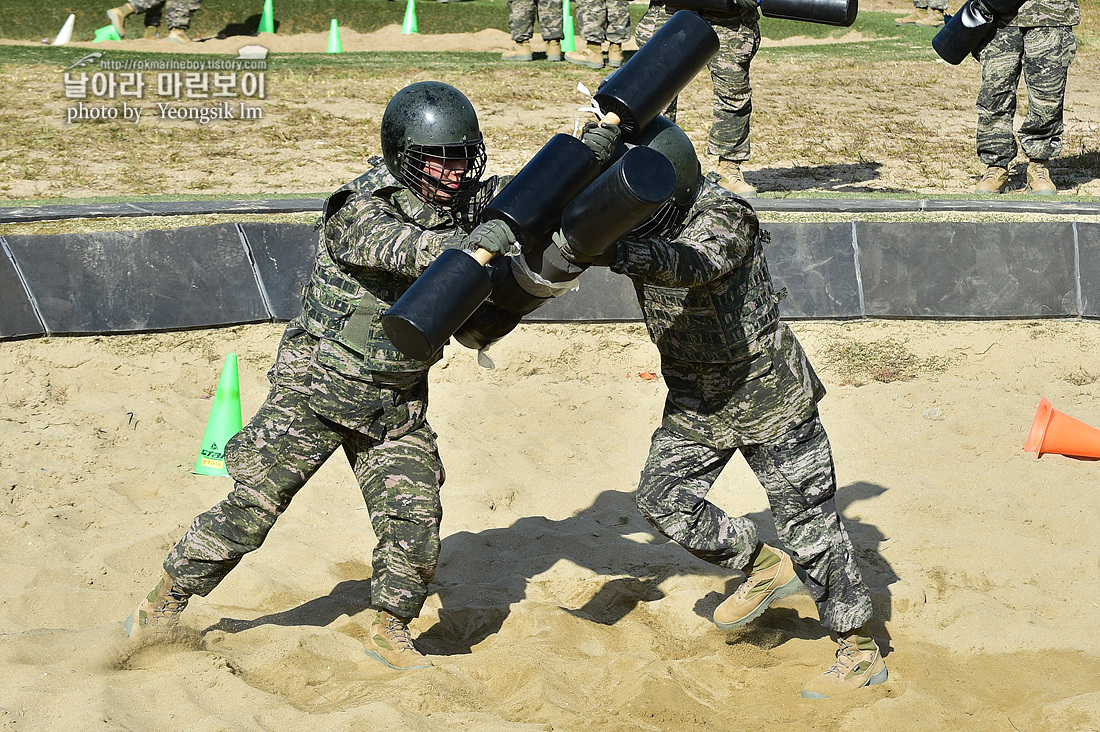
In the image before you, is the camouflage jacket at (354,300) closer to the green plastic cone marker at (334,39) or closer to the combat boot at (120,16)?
the green plastic cone marker at (334,39)

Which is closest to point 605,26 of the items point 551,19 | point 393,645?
point 551,19

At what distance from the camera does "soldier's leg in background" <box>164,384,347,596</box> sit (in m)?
4.00

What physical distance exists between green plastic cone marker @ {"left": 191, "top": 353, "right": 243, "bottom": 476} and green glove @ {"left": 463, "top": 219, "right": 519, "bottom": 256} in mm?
3284

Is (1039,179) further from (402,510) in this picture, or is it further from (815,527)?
(402,510)

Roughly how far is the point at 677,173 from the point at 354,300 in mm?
1236

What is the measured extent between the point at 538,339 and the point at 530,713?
143 inches

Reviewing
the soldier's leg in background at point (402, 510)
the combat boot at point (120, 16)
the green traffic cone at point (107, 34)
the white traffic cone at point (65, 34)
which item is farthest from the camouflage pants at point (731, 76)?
the white traffic cone at point (65, 34)

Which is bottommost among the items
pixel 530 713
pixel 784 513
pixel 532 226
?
pixel 530 713

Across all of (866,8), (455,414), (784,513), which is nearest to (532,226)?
(784,513)

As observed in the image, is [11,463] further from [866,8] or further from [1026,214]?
[866,8]

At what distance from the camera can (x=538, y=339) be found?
7145mm

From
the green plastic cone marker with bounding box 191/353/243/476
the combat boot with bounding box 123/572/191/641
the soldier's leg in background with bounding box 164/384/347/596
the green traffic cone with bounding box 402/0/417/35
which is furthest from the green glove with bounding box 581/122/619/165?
the green traffic cone with bounding box 402/0/417/35

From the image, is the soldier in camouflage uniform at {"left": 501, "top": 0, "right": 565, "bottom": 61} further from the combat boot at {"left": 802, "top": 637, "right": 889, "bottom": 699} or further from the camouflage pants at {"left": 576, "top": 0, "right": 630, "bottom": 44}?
the combat boot at {"left": 802, "top": 637, "right": 889, "bottom": 699}

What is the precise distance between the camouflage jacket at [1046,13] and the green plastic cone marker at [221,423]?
6.70m
